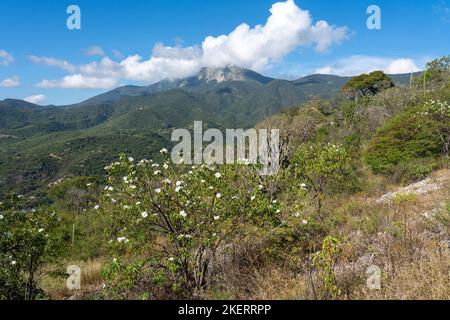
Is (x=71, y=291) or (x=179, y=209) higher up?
(x=179, y=209)

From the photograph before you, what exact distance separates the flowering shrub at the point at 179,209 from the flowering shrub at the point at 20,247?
3.79ft

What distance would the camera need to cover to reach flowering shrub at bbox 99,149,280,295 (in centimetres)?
460

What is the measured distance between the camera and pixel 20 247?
5109 millimetres

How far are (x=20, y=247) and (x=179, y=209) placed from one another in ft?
8.00

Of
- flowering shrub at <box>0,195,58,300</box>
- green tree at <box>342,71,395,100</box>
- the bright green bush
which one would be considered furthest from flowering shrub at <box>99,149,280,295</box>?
green tree at <box>342,71,395,100</box>

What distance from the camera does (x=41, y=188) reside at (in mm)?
97062

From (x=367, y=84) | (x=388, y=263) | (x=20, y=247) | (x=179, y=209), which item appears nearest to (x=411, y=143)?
(x=388, y=263)

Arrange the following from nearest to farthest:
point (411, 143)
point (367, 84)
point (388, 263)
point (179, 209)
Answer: point (388, 263) < point (179, 209) < point (411, 143) < point (367, 84)

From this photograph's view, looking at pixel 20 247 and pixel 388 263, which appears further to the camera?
pixel 20 247

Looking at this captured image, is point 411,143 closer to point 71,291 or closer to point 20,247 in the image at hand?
point 71,291

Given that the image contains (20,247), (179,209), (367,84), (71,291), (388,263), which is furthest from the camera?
(367,84)
